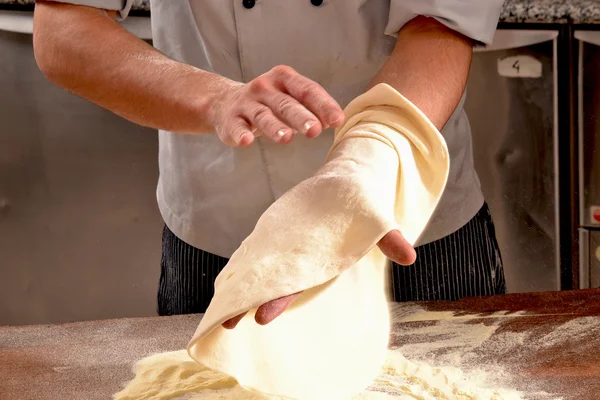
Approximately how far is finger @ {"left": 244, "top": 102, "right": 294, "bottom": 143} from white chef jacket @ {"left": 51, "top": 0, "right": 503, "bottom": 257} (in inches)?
12.4

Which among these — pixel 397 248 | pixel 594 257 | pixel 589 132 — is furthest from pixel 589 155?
pixel 397 248

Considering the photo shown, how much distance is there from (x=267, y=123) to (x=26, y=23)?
1173 millimetres

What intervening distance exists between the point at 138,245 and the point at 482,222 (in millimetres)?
894

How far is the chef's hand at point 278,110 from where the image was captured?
2.30 feet

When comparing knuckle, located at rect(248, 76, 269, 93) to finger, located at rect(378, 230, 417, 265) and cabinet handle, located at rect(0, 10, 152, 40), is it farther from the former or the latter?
cabinet handle, located at rect(0, 10, 152, 40)

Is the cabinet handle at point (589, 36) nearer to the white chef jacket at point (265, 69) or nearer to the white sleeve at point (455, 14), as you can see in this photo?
the white chef jacket at point (265, 69)

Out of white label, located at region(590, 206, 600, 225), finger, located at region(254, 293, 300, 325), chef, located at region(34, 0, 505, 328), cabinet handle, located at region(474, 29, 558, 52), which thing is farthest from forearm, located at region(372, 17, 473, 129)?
white label, located at region(590, 206, 600, 225)

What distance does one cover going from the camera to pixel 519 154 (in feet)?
A: 5.85

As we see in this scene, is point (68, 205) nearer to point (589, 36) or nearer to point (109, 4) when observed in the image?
point (109, 4)

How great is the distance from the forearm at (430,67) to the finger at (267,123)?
231 mm

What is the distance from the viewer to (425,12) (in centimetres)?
95

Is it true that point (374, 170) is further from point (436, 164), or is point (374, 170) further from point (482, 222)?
point (482, 222)

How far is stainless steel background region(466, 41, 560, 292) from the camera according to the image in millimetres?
1765

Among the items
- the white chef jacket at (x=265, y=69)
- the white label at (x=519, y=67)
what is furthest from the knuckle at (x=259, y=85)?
the white label at (x=519, y=67)
